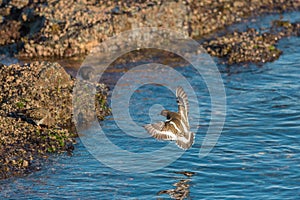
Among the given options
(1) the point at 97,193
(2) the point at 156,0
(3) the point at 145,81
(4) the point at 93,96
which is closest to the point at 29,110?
(4) the point at 93,96

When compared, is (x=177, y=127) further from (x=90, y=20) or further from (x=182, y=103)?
(x=90, y=20)

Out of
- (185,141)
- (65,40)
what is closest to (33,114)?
(185,141)

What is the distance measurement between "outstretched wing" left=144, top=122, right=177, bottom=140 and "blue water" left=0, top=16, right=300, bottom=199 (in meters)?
0.93

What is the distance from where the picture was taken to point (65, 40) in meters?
14.8

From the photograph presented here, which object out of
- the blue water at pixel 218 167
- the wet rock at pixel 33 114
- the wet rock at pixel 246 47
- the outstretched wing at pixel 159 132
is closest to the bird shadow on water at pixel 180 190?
the blue water at pixel 218 167

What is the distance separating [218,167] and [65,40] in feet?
19.7

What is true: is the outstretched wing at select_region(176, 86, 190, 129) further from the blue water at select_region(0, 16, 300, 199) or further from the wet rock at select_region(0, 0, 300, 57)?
the wet rock at select_region(0, 0, 300, 57)

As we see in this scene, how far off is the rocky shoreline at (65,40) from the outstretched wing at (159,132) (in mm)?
2198

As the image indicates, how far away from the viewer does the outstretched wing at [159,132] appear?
876 centimetres

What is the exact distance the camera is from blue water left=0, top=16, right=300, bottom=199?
9.44 m

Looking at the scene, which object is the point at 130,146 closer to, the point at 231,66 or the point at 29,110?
the point at 29,110

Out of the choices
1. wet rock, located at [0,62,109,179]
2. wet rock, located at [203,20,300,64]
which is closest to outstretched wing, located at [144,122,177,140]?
wet rock, located at [0,62,109,179]

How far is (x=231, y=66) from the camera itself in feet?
48.2

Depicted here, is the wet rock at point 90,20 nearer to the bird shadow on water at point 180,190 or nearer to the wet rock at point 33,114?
the wet rock at point 33,114
